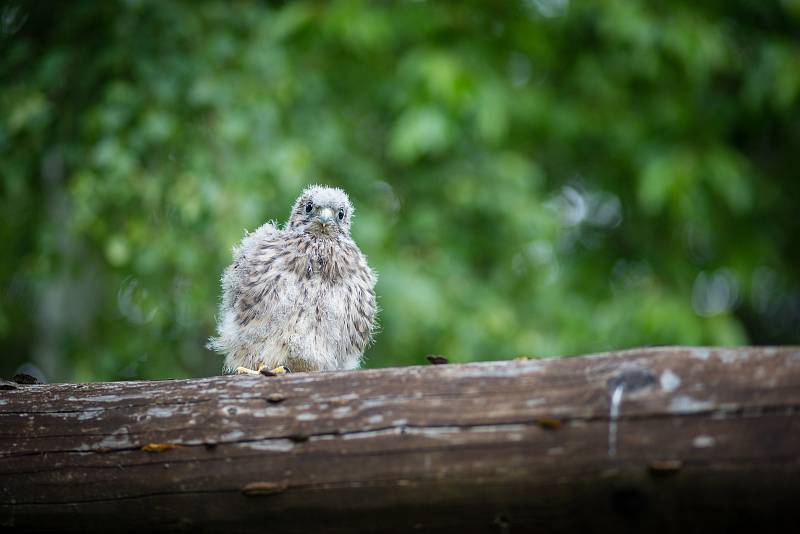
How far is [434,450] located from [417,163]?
548cm

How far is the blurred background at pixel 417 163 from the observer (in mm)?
5363

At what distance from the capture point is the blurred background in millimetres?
5363

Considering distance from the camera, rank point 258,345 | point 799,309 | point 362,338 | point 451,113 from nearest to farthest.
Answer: point 258,345
point 362,338
point 451,113
point 799,309

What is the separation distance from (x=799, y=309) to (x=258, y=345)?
25.9 feet

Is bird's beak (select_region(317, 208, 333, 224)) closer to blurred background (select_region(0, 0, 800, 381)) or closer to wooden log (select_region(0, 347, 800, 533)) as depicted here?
blurred background (select_region(0, 0, 800, 381))

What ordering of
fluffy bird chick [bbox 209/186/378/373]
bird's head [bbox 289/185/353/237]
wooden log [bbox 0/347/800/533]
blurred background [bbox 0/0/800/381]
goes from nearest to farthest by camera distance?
1. wooden log [bbox 0/347/800/533]
2. fluffy bird chick [bbox 209/186/378/373]
3. bird's head [bbox 289/185/353/237]
4. blurred background [bbox 0/0/800/381]

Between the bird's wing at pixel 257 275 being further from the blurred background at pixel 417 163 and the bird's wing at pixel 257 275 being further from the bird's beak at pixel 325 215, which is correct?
the blurred background at pixel 417 163

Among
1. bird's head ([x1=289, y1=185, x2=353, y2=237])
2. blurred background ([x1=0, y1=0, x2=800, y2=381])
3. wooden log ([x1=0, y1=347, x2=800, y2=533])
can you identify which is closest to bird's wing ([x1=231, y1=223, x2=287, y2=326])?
bird's head ([x1=289, y1=185, x2=353, y2=237])

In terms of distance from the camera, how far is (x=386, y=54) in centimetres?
720

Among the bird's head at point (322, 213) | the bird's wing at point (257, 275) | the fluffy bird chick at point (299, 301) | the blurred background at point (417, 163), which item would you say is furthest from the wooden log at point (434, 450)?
the blurred background at point (417, 163)

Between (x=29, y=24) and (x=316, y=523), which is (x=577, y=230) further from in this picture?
(x=316, y=523)

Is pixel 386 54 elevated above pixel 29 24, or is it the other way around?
pixel 386 54

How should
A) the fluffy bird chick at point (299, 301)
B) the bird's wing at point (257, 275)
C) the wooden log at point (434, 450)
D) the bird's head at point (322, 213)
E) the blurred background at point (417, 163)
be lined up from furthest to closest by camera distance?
1. the blurred background at point (417, 163)
2. the bird's head at point (322, 213)
3. the bird's wing at point (257, 275)
4. the fluffy bird chick at point (299, 301)
5. the wooden log at point (434, 450)

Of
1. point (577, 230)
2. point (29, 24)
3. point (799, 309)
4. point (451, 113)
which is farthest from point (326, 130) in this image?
point (799, 309)
